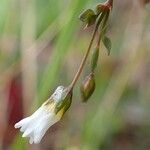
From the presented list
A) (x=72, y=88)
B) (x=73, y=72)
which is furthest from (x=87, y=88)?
(x=73, y=72)

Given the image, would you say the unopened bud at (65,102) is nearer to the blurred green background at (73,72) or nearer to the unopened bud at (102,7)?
the unopened bud at (102,7)

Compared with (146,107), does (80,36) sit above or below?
above

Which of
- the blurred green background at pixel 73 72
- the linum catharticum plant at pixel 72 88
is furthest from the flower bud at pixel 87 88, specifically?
the blurred green background at pixel 73 72

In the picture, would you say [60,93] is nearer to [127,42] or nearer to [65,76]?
[127,42]

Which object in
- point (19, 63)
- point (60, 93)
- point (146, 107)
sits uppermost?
point (60, 93)

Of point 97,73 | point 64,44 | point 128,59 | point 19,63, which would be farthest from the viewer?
point 97,73

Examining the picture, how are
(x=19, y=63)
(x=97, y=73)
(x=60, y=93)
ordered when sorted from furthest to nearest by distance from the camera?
(x=97, y=73) → (x=19, y=63) → (x=60, y=93)

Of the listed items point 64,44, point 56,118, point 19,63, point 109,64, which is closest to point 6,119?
point 19,63
